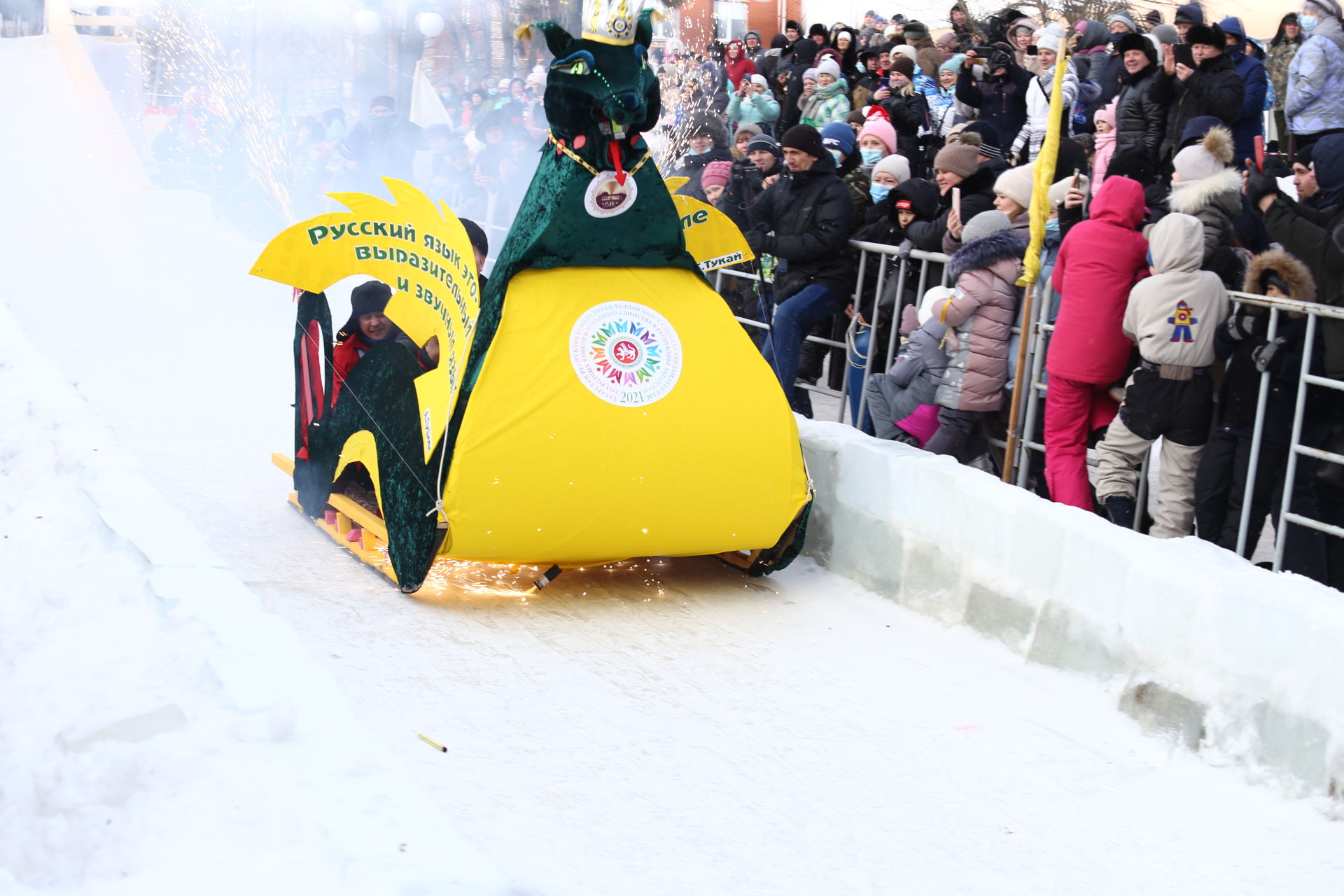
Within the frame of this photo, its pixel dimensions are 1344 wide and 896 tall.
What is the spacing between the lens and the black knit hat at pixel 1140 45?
7.14 metres

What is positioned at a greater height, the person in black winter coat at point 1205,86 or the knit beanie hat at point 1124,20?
the knit beanie hat at point 1124,20

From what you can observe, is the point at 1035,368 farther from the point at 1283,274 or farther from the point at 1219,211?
the point at 1283,274

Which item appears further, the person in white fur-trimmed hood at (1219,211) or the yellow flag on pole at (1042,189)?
the yellow flag on pole at (1042,189)

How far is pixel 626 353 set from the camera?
481cm

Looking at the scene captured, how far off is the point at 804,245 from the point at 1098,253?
1755mm

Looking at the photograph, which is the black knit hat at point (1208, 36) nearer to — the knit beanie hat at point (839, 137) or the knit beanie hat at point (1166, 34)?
→ the knit beanie hat at point (1166, 34)

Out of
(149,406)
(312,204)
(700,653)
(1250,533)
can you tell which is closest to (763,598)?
(700,653)

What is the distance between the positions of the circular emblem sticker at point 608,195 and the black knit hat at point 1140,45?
11.5ft

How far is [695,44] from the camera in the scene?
12.9 m

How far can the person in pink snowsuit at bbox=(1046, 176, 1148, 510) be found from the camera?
5082 mm

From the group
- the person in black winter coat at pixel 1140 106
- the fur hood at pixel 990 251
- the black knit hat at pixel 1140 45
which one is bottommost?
the fur hood at pixel 990 251

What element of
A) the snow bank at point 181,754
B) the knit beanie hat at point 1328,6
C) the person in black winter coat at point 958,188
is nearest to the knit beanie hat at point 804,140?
the person in black winter coat at point 958,188

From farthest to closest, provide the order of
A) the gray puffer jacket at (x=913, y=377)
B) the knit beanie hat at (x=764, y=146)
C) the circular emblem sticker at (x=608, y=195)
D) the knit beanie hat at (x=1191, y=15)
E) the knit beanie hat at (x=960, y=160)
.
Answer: the knit beanie hat at (x=764, y=146)
the knit beanie hat at (x=1191, y=15)
the knit beanie hat at (x=960, y=160)
the gray puffer jacket at (x=913, y=377)
the circular emblem sticker at (x=608, y=195)

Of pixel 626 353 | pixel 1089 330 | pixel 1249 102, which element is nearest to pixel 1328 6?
pixel 1249 102
